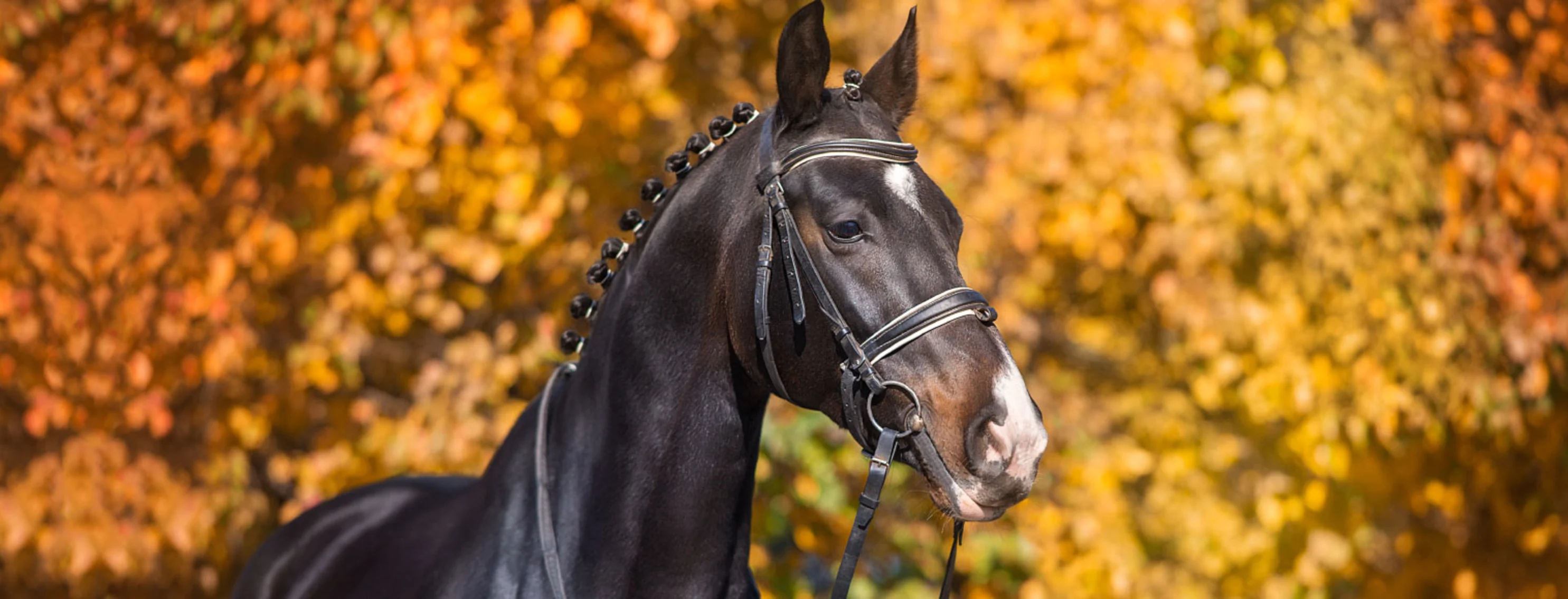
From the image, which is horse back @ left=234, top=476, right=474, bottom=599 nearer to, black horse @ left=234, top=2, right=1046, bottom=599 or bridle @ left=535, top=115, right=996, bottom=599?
black horse @ left=234, top=2, right=1046, bottom=599

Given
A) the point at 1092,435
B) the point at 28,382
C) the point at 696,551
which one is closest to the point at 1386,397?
the point at 1092,435

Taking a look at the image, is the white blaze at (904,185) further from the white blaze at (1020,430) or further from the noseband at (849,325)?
the white blaze at (1020,430)

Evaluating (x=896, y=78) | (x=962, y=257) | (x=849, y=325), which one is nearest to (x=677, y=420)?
(x=849, y=325)

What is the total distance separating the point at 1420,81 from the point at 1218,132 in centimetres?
117

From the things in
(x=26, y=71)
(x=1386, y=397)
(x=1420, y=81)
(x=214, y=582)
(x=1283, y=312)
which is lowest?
(x=1386, y=397)

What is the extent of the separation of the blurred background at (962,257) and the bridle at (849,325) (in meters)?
2.50

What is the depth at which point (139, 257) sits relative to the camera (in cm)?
490

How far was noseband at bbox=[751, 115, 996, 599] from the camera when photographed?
6.01ft

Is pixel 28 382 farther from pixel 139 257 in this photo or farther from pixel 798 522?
pixel 798 522

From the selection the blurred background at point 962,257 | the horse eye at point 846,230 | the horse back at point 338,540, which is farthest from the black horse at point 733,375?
the blurred background at point 962,257

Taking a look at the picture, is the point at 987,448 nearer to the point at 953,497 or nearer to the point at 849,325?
the point at 953,497

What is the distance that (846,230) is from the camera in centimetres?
193

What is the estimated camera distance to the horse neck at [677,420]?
6.81ft

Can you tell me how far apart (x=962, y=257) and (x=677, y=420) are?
2.92 metres
